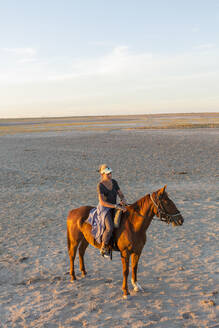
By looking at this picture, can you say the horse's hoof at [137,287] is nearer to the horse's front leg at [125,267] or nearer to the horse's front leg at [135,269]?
the horse's front leg at [135,269]

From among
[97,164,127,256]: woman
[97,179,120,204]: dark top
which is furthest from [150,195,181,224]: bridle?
[97,179,120,204]: dark top

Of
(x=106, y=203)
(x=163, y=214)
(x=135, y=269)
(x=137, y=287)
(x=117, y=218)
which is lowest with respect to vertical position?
(x=137, y=287)

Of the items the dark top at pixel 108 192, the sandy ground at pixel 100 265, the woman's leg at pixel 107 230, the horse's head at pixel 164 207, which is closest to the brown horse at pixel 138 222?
the horse's head at pixel 164 207

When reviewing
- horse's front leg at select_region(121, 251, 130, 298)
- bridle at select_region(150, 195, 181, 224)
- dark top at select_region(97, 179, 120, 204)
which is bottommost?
horse's front leg at select_region(121, 251, 130, 298)

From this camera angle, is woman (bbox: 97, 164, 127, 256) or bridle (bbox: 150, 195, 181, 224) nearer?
bridle (bbox: 150, 195, 181, 224)

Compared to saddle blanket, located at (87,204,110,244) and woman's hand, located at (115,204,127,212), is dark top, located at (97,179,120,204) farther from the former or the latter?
woman's hand, located at (115,204,127,212)

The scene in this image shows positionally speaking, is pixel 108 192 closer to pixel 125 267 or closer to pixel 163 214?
pixel 163 214

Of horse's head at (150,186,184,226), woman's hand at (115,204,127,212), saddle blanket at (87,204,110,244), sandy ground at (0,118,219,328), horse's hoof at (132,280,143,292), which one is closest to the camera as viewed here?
sandy ground at (0,118,219,328)

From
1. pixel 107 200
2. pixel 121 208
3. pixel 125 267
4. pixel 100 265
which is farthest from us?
pixel 100 265

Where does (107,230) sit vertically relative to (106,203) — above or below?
below

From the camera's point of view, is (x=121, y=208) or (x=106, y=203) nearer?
(x=121, y=208)

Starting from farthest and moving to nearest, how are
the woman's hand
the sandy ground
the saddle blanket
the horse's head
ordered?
1. the saddle blanket
2. the woman's hand
3. the horse's head
4. the sandy ground

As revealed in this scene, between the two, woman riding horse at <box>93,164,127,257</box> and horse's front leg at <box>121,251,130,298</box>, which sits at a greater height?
woman riding horse at <box>93,164,127,257</box>

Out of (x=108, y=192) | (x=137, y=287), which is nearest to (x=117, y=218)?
(x=108, y=192)
